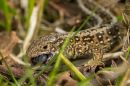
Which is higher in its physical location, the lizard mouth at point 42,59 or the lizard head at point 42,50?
the lizard head at point 42,50

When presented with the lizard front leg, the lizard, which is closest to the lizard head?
the lizard

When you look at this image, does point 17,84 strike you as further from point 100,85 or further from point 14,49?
point 14,49

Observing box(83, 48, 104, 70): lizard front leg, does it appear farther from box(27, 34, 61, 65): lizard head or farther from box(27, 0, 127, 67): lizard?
box(27, 34, 61, 65): lizard head

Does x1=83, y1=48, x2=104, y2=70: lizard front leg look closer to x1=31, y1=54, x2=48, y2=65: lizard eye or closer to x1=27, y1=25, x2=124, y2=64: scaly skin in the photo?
x1=27, y1=25, x2=124, y2=64: scaly skin

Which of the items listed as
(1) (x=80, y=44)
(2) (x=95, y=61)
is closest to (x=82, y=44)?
(1) (x=80, y=44)

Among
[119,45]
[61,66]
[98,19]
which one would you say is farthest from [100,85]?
[98,19]

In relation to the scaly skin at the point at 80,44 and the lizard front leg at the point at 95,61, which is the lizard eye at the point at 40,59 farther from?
the lizard front leg at the point at 95,61

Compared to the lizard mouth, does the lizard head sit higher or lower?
higher

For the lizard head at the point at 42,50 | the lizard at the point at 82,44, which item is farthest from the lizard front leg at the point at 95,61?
the lizard head at the point at 42,50
